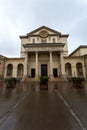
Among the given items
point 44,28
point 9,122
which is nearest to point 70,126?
point 9,122

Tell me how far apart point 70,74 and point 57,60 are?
5.25 meters

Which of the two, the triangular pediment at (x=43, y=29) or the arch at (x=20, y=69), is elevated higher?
the triangular pediment at (x=43, y=29)

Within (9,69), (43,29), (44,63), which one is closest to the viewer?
(44,63)

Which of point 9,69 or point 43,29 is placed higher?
point 43,29

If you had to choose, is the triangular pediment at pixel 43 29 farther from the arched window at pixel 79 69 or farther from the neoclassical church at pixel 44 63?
the arched window at pixel 79 69

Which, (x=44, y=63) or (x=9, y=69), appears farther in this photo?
(x=9, y=69)

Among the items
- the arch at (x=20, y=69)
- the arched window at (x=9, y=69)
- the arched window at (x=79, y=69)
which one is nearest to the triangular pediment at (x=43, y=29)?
the arch at (x=20, y=69)

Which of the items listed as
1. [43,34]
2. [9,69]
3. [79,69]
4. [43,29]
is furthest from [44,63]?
[43,29]

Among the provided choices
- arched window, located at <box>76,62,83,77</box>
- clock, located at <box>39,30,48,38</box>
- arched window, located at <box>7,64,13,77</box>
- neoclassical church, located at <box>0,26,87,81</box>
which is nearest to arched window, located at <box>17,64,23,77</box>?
neoclassical church, located at <box>0,26,87,81</box>

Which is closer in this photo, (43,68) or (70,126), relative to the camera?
(70,126)

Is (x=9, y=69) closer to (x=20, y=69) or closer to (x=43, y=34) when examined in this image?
(x=20, y=69)

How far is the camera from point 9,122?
296 cm

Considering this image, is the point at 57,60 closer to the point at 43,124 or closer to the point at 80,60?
the point at 80,60

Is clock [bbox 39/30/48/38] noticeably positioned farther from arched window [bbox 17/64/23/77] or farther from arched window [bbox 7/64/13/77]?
arched window [bbox 7/64/13/77]
